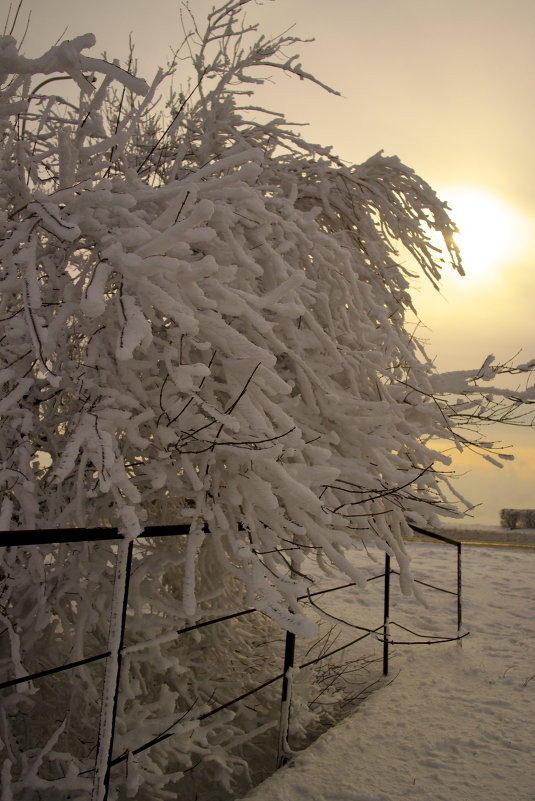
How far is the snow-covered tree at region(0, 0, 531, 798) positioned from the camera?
224 cm

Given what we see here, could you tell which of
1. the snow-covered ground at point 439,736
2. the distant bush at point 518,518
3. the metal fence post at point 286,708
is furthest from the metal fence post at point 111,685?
the distant bush at point 518,518

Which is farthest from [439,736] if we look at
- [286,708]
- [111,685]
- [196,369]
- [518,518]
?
[518,518]

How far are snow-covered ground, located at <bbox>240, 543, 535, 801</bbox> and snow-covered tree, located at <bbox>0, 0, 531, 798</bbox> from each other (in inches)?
27.1

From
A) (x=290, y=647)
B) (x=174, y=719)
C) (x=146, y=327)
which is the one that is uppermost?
(x=146, y=327)

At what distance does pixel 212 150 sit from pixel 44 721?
142 inches

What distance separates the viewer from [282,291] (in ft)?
7.67

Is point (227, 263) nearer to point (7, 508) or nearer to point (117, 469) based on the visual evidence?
point (117, 469)

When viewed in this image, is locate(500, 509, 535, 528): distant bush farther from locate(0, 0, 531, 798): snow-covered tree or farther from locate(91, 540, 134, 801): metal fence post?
locate(91, 540, 134, 801): metal fence post

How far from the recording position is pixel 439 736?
11.4 feet

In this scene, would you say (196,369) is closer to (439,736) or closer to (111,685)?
(111,685)

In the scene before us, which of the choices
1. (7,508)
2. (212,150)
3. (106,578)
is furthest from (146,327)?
(212,150)

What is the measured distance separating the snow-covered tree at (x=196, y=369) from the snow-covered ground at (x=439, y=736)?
2.26 feet

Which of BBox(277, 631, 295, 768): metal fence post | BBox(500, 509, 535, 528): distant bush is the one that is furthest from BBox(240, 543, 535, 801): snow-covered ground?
BBox(500, 509, 535, 528): distant bush

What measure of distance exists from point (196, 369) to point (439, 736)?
8.90 feet
